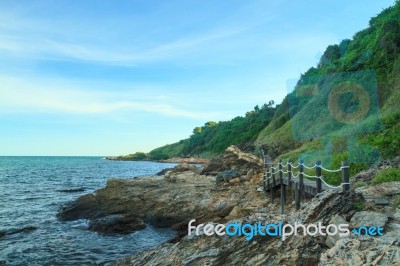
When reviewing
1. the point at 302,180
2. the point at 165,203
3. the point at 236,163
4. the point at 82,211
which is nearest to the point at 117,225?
the point at 165,203

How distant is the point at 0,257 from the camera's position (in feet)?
47.4

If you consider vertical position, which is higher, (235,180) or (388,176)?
(388,176)

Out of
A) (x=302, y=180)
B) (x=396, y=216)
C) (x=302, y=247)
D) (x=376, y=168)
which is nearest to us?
(x=302, y=247)

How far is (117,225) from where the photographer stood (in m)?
18.4

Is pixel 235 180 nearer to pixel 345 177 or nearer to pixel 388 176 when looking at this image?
pixel 388 176

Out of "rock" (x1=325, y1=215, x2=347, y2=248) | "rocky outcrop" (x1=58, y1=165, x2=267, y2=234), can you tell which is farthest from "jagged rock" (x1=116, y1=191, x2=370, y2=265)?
"rocky outcrop" (x1=58, y1=165, x2=267, y2=234)

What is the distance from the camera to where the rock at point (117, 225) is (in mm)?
18094

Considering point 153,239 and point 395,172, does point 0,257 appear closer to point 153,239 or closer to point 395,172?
point 153,239

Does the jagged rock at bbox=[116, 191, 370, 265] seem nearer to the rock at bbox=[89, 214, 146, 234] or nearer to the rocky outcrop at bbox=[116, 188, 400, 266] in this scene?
the rocky outcrop at bbox=[116, 188, 400, 266]

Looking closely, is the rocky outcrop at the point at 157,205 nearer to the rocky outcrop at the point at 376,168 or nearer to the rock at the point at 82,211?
the rock at the point at 82,211

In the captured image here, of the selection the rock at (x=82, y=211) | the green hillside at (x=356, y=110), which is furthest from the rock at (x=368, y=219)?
the rock at (x=82, y=211)

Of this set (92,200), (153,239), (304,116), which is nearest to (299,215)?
(153,239)

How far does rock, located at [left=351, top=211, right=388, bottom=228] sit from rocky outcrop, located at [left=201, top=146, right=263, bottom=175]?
22.2m

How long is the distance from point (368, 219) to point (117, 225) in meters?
14.2
